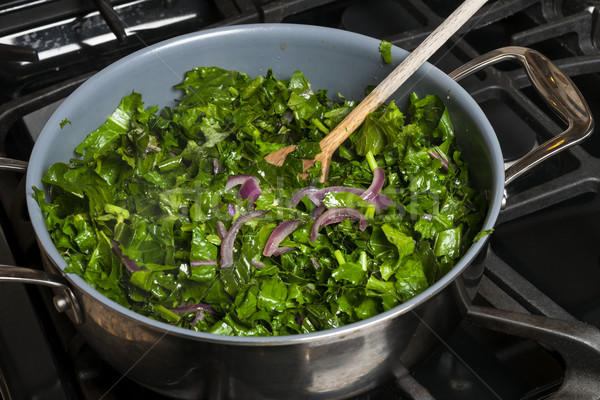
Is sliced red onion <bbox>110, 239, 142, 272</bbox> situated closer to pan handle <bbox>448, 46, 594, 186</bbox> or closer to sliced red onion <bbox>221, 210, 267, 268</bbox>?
sliced red onion <bbox>221, 210, 267, 268</bbox>

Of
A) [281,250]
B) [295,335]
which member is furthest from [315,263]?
[295,335]

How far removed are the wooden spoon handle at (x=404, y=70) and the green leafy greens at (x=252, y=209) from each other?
1.5 inches

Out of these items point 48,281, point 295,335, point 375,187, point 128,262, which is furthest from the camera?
point 375,187

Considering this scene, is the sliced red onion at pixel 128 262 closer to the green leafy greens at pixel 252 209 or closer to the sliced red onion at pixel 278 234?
the green leafy greens at pixel 252 209

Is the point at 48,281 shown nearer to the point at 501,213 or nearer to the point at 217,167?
the point at 217,167

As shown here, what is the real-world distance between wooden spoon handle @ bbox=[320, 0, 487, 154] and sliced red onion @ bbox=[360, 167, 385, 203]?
97 millimetres

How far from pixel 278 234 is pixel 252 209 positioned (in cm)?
8

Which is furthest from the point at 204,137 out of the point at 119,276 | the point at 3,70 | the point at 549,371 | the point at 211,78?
the point at 549,371

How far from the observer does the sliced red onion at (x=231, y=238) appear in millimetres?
968

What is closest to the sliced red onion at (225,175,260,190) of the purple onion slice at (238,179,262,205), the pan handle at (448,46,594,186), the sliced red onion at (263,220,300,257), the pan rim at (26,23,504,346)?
the purple onion slice at (238,179,262,205)

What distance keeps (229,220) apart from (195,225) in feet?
0.19

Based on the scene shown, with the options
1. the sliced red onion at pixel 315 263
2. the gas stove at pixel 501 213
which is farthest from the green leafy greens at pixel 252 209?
the gas stove at pixel 501 213

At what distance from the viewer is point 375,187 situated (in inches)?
41.6

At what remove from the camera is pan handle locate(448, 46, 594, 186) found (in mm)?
943
